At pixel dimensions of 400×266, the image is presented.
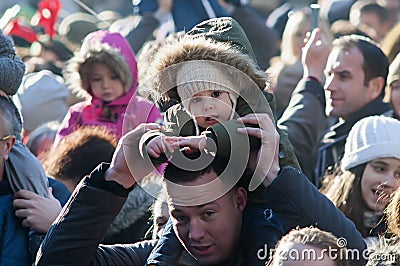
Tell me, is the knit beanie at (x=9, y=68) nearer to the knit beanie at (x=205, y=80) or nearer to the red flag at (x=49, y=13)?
the knit beanie at (x=205, y=80)

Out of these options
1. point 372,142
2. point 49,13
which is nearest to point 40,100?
point 49,13

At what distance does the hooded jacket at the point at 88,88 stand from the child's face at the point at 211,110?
280 centimetres

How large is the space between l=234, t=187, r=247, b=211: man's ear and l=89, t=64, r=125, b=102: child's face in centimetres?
317

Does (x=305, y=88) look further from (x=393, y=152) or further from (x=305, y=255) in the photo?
(x=305, y=255)

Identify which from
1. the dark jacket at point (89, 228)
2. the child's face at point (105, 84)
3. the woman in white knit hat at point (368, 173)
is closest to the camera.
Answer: the dark jacket at point (89, 228)

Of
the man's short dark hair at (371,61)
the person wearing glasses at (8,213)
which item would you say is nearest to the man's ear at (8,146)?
the person wearing glasses at (8,213)

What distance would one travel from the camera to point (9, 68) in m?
4.35

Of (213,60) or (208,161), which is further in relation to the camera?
(213,60)

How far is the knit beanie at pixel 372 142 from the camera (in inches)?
188

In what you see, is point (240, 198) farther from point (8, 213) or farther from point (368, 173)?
point (368, 173)

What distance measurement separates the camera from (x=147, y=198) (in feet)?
16.8

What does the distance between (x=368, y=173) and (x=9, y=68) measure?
65.3 inches

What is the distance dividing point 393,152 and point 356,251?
148 cm

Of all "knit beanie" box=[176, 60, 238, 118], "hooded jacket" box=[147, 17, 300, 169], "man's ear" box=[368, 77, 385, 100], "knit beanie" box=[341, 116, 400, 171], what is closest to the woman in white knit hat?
"knit beanie" box=[341, 116, 400, 171]
